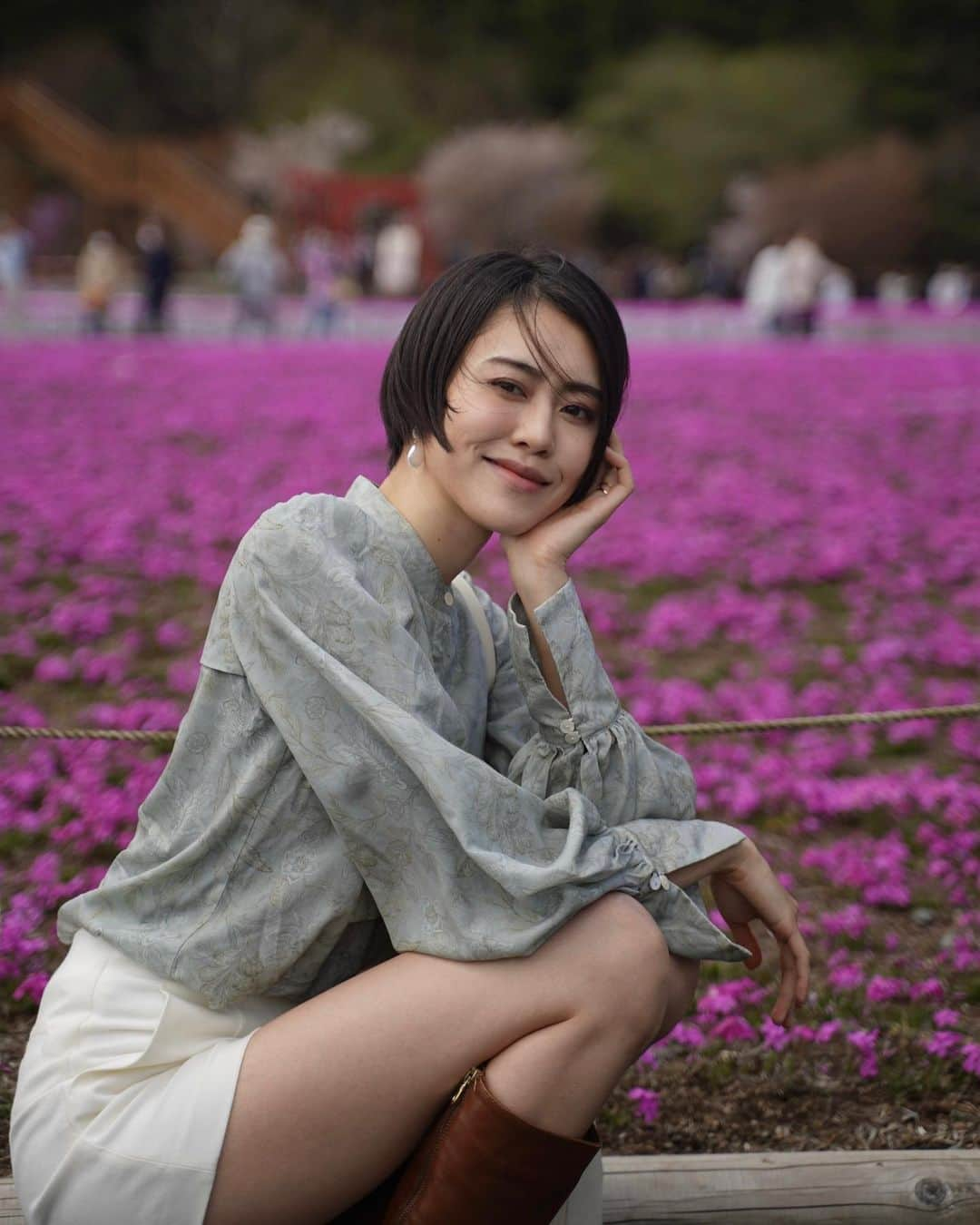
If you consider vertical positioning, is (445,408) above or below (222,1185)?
above

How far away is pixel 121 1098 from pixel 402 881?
396 millimetres

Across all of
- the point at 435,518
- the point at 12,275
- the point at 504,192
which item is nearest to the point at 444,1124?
the point at 435,518

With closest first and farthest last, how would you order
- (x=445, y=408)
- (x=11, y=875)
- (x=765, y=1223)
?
(x=445, y=408), (x=765, y=1223), (x=11, y=875)

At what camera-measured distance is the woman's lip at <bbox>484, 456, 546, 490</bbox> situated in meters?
1.92

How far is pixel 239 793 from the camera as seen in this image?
1751 mm

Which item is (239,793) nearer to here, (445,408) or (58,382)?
(445,408)

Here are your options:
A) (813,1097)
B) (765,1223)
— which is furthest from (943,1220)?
(813,1097)

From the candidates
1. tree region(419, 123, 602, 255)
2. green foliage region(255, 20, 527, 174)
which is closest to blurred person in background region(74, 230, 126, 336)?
tree region(419, 123, 602, 255)

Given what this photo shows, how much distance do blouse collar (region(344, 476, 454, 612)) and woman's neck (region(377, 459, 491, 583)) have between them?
0.8 inches

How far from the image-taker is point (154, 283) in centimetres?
1867

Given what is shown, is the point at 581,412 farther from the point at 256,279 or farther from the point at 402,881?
the point at 256,279

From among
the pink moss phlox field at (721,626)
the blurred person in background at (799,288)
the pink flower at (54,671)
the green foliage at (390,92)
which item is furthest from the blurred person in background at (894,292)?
the pink flower at (54,671)

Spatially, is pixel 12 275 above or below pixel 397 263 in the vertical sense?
below

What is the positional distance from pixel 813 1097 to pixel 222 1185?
1242mm
